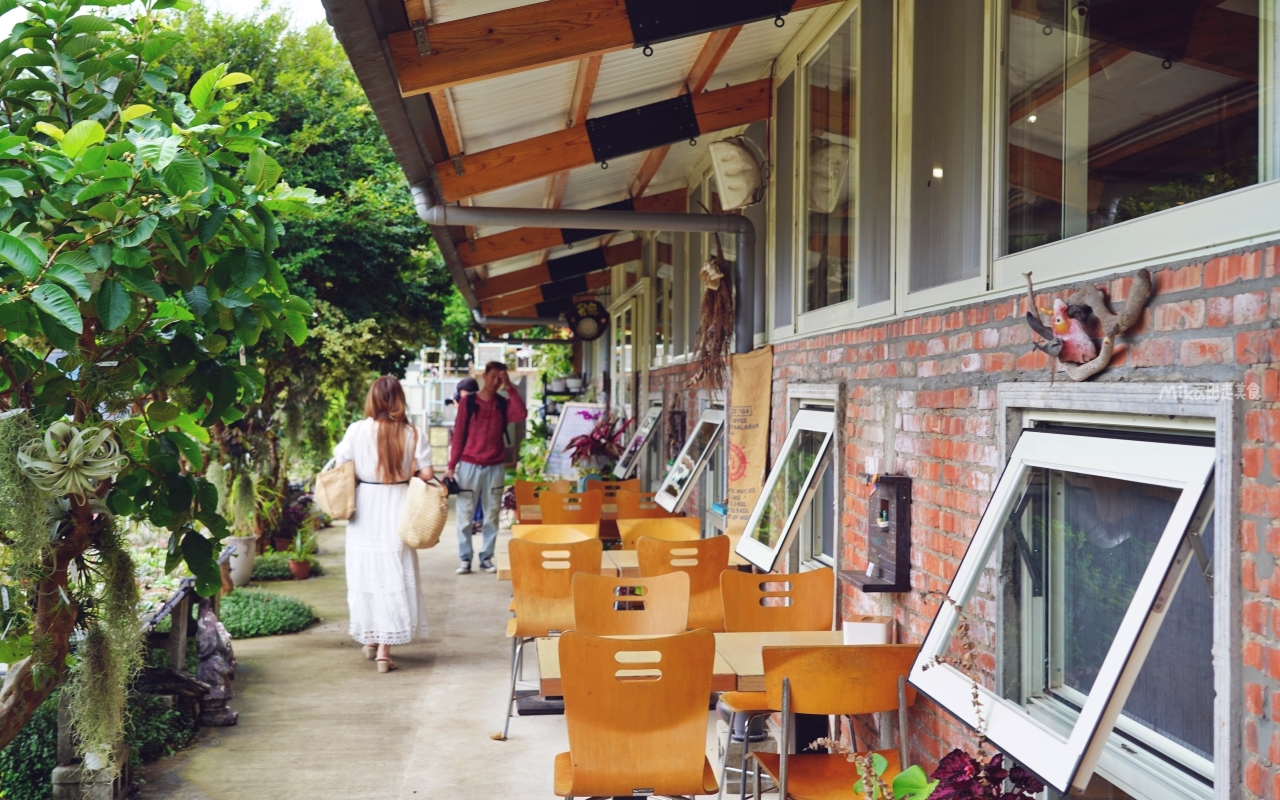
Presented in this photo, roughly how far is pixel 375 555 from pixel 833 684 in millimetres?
3898

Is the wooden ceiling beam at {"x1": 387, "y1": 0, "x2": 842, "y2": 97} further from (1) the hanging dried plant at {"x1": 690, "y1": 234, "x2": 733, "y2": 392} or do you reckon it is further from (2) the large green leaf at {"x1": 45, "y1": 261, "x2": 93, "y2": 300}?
(1) the hanging dried plant at {"x1": 690, "y1": 234, "x2": 733, "y2": 392}

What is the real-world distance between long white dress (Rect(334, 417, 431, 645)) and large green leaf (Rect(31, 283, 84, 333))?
170 inches

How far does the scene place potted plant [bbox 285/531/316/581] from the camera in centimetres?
947

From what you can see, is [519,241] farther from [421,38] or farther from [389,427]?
[421,38]

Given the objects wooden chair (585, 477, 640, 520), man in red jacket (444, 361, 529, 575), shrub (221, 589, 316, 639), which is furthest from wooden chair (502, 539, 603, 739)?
man in red jacket (444, 361, 529, 575)

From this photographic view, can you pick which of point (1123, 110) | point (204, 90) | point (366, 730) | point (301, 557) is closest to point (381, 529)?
point (366, 730)

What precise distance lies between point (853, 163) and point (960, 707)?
252 cm

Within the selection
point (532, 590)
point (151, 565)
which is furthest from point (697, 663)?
point (151, 565)

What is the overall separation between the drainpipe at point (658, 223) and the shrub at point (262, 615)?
10.6 feet

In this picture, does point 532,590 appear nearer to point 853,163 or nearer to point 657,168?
point 853,163

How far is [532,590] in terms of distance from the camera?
4.99 m

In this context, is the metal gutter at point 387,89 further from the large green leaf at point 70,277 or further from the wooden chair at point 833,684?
the wooden chair at point 833,684

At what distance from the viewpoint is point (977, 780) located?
2340 mm

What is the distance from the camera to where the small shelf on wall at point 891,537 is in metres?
3.57
